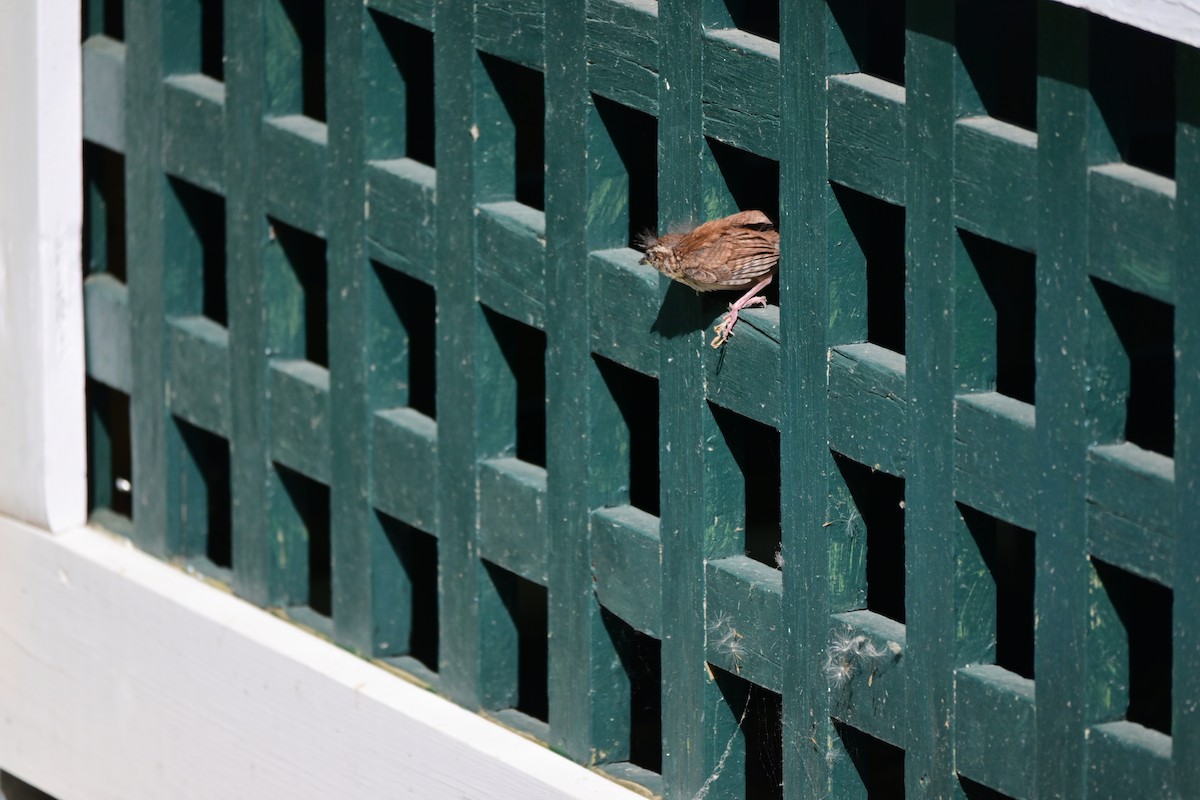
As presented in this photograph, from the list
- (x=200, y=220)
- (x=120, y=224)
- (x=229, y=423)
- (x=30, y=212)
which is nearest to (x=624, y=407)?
(x=229, y=423)

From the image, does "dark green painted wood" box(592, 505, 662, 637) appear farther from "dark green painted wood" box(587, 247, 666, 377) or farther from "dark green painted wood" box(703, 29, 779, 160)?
"dark green painted wood" box(703, 29, 779, 160)

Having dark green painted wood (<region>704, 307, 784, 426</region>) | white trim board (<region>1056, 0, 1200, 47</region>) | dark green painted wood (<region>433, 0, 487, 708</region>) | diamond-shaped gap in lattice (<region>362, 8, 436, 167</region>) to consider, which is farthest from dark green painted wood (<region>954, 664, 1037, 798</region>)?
diamond-shaped gap in lattice (<region>362, 8, 436, 167</region>)

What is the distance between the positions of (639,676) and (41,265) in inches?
68.3

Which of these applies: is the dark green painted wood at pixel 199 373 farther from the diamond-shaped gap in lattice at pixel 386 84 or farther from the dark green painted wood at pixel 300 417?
the diamond-shaped gap in lattice at pixel 386 84

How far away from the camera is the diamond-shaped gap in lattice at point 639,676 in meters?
3.20

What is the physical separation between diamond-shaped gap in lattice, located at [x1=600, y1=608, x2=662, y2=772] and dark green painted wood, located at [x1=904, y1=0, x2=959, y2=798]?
0.69 metres

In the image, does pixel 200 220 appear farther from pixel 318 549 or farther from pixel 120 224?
pixel 318 549

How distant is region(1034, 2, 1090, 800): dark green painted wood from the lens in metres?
2.22

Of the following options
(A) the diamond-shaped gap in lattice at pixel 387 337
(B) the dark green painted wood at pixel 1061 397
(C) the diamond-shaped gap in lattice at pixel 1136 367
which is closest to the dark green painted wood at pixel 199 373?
(A) the diamond-shaped gap in lattice at pixel 387 337

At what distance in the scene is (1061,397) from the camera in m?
2.29

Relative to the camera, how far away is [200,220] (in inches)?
163

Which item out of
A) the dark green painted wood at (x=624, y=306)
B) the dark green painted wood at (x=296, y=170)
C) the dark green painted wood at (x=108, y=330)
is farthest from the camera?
the dark green painted wood at (x=108, y=330)

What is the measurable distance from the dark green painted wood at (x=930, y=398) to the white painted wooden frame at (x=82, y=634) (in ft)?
3.87

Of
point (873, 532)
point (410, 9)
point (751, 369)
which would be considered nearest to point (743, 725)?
point (873, 532)
